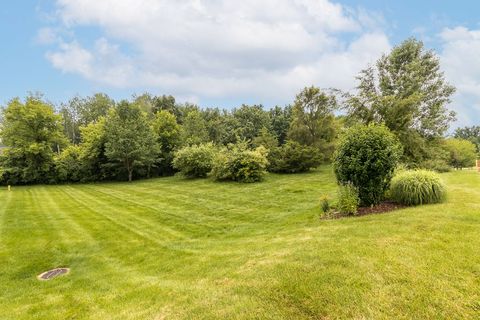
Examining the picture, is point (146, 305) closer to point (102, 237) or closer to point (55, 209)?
point (102, 237)

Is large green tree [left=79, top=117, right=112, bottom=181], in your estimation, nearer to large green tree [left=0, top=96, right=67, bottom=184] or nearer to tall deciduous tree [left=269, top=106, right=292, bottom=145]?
large green tree [left=0, top=96, right=67, bottom=184]

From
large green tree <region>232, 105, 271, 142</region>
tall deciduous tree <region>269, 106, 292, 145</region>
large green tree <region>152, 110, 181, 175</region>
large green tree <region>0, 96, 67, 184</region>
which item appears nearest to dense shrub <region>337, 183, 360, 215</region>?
large green tree <region>152, 110, 181, 175</region>

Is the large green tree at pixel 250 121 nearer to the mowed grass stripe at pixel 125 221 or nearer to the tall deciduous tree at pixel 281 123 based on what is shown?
the tall deciduous tree at pixel 281 123

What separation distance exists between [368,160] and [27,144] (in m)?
30.3

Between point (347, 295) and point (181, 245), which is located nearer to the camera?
point (347, 295)

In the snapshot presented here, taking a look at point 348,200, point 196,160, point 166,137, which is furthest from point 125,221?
point 166,137

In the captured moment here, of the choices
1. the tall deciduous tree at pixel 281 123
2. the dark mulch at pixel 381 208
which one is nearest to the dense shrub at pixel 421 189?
the dark mulch at pixel 381 208

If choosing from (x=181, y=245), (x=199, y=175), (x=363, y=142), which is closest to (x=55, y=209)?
(x=181, y=245)

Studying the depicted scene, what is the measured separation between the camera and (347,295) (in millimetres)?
3355

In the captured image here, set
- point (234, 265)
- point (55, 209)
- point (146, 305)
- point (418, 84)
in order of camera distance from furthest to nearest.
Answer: point (418, 84)
point (55, 209)
point (234, 265)
point (146, 305)

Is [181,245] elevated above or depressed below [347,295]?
below

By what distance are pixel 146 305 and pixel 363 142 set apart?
19.6 ft

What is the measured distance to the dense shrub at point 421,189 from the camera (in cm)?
730

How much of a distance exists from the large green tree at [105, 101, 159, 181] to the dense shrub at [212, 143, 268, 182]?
9548mm
